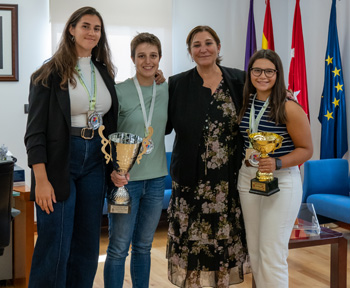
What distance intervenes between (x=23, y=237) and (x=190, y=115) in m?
1.28

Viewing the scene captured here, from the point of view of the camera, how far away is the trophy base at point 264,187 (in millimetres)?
2225

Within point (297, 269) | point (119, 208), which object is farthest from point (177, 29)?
point (119, 208)

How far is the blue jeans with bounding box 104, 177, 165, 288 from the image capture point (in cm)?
237

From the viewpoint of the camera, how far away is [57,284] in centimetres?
220

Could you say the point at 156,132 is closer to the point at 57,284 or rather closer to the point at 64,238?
the point at 64,238

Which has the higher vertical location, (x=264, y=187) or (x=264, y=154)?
(x=264, y=154)

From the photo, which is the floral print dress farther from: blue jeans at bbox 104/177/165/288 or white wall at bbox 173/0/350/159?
white wall at bbox 173/0/350/159

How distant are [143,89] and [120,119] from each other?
0.20 m

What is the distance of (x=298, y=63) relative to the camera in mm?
5312

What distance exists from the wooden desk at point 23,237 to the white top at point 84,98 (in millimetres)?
803

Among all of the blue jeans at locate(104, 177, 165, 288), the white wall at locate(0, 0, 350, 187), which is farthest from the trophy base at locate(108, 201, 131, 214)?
the white wall at locate(0, 0, 350, 187)

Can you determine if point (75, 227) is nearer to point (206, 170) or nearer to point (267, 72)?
point (206, 170)

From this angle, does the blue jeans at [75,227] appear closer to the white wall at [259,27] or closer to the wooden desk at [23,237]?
the wooden desk at [23,237]

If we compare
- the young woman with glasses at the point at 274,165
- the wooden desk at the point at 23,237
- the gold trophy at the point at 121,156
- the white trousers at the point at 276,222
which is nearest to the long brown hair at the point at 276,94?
the young woman with glasses at the point at 274,165
